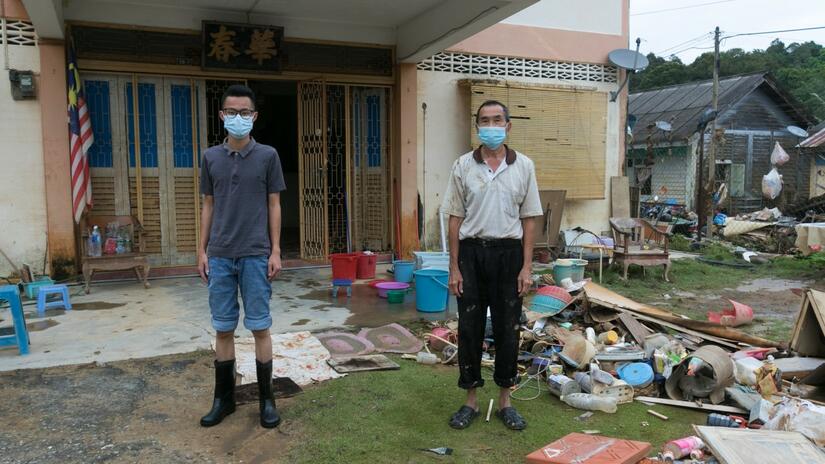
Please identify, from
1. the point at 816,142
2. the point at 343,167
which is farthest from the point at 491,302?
the point at 816,142

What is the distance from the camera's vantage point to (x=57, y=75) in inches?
273

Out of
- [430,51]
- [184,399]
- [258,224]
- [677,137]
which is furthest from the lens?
[677,137]

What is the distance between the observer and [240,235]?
3271 mm

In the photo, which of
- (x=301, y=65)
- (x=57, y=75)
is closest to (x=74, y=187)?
(x=57, y=75)

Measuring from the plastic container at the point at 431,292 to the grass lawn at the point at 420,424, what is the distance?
5.90ft

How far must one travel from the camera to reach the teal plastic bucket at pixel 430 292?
5852 mm

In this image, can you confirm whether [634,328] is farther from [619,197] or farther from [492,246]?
[619,197]

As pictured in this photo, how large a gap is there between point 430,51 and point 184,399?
Result: 18.8 ft

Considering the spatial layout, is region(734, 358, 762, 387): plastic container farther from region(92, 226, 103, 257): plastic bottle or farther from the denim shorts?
region(92, 226, 103, 257): plastic bottle

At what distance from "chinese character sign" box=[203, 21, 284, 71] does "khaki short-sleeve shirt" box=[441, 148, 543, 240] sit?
530cm

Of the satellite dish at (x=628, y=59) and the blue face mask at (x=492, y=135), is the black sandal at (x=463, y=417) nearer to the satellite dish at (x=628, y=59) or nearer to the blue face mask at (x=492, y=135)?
the blue face mask at (x=492, y=135)

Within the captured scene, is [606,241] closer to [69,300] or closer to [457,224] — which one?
[457,224]

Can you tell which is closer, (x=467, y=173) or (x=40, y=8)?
(x=467, y=173)

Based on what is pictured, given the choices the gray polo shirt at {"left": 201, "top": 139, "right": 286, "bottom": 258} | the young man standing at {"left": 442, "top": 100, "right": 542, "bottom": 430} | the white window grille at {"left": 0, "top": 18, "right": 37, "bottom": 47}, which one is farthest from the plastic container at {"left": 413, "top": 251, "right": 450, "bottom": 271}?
the white window grille at {"left": 0, "top": 18, "right": 37, "bottom": 47}
